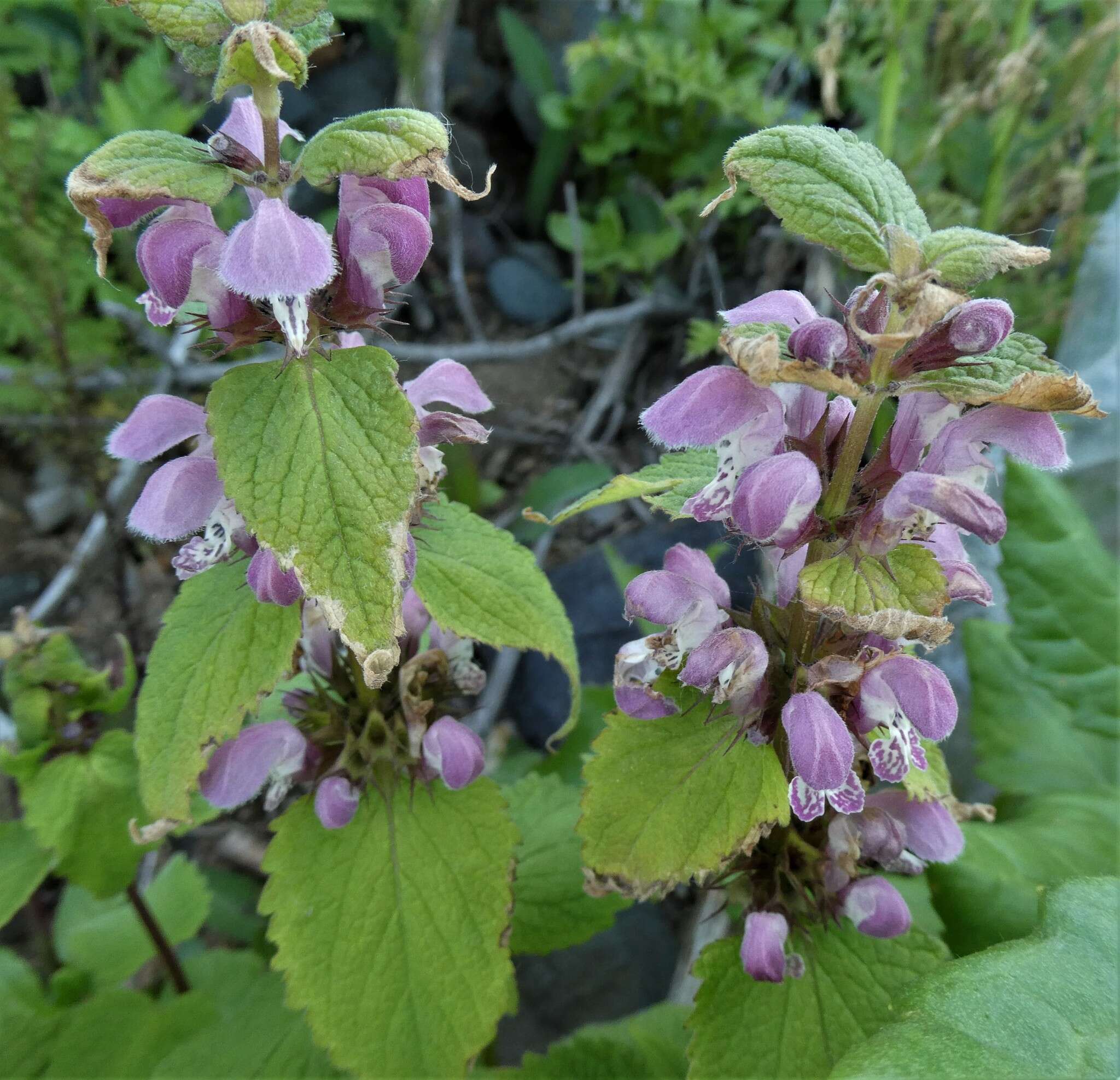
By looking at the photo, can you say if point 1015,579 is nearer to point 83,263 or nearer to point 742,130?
point 742,130

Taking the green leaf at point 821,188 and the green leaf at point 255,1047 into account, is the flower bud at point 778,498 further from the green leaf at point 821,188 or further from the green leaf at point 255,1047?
the green leaf at point 255,1047

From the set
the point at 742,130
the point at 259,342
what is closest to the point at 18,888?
the point at 259,342

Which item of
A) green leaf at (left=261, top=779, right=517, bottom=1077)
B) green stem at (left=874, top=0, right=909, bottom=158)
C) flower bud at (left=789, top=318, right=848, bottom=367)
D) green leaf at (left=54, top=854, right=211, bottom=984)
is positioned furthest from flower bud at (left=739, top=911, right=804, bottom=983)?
green stem at (left=874, top=0, right=909, bottom=158)

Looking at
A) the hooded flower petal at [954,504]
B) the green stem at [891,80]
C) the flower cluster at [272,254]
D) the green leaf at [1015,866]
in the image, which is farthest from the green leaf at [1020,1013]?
the green stem at [891,80]

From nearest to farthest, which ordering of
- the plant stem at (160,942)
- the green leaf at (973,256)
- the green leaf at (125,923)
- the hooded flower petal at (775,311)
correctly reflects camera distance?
Result: 1. the green leaf at (973,256)
2. the hooded flower petal at (775,311)
3. the plant stem at (160,942)
4. the green leaf at (125,923)

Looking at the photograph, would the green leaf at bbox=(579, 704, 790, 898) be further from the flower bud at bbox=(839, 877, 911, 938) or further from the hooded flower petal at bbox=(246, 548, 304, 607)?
the hooded flower petal at bbox=(246, 548, 304, 607)

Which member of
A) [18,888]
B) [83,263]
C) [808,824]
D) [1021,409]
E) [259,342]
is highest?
[1021,409]

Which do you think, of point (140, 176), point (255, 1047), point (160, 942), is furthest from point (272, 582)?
point (160, 942)
